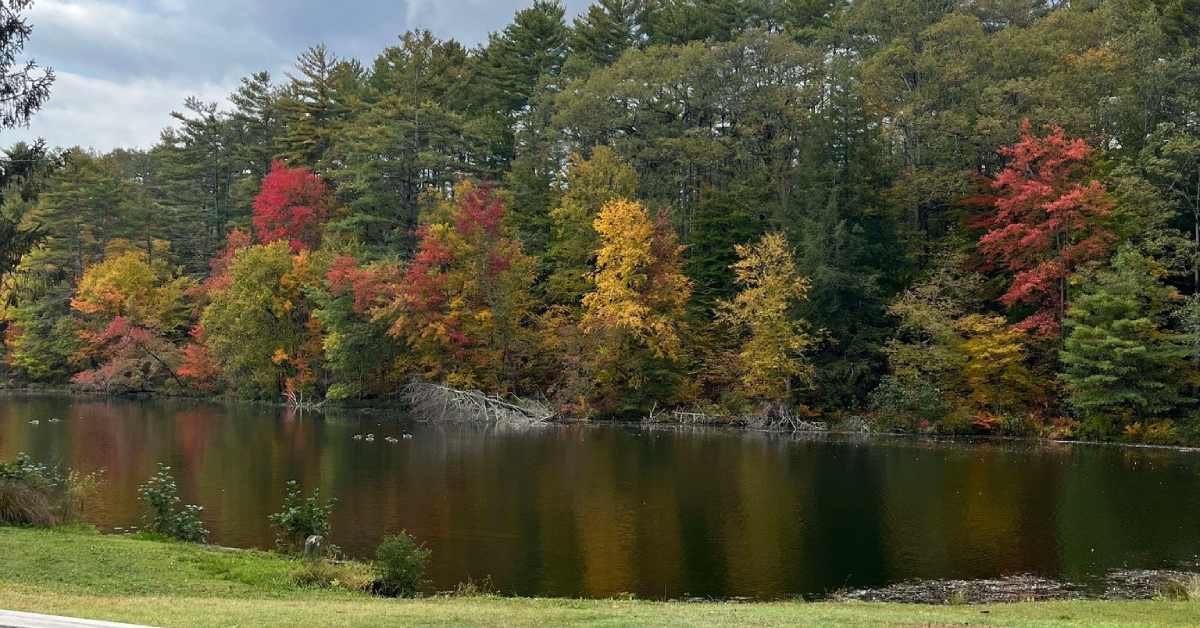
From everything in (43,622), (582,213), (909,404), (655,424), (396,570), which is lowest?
(396,570)

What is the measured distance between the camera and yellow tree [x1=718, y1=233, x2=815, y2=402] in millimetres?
45594

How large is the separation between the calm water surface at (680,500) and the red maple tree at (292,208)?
22.5 metres

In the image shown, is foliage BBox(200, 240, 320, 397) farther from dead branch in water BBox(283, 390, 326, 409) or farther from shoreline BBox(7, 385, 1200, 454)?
shoreline BBox(7, 385, 1200, 454)

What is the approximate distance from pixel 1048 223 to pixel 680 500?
24.5 m

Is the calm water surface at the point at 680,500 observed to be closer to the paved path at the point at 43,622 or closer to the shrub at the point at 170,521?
the shrub at the point at 170,521

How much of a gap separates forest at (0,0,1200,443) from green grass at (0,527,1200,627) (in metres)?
29.8

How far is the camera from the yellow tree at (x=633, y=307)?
47.8m

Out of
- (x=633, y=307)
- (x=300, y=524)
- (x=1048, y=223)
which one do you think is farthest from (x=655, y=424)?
(x=300, y=524)

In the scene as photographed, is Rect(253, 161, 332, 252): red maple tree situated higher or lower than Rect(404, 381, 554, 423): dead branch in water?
higher

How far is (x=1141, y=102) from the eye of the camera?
43250 millimetres

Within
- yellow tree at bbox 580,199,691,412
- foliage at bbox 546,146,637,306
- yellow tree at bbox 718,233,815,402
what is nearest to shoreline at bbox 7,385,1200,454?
yellow tree at bbox 580,199,691,412

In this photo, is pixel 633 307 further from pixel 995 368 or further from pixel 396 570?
pixel 396 570

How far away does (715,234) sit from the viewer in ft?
172

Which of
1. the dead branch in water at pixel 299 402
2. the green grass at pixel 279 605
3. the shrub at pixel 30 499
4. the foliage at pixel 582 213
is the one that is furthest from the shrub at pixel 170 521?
the dead branch in water at pixel 299 402
